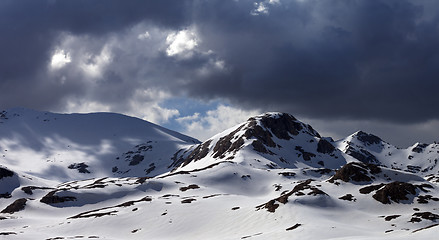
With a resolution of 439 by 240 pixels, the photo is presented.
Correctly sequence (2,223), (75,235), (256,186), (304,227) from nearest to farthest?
(304,227) → (75,235) → (2,223) → (256,186)

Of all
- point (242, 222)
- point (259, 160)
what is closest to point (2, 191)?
point (259, 160)

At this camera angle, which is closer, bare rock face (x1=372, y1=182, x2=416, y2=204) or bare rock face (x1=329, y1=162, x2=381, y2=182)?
bare rock face (x1=372, y1=182, x2=416, y2=204)

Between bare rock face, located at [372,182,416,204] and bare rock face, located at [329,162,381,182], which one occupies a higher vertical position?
bare rock face, located at [329,162,381,182]

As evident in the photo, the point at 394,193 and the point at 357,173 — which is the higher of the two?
the point at 357,173

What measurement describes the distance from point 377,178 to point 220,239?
51351 millimetres

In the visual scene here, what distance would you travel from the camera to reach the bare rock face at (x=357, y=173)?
9731 centimetres

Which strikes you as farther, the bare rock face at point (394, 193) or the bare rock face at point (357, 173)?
the bare rock face at point (357, 173)

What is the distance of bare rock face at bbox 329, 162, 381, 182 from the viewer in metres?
97.3

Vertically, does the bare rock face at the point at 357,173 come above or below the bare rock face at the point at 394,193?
above

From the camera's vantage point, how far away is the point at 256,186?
136m

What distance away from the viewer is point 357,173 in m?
98.6

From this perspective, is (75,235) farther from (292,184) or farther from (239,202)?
(292,184)

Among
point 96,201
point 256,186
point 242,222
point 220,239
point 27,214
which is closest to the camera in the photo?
point 220,239

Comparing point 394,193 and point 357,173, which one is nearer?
point 394,193
